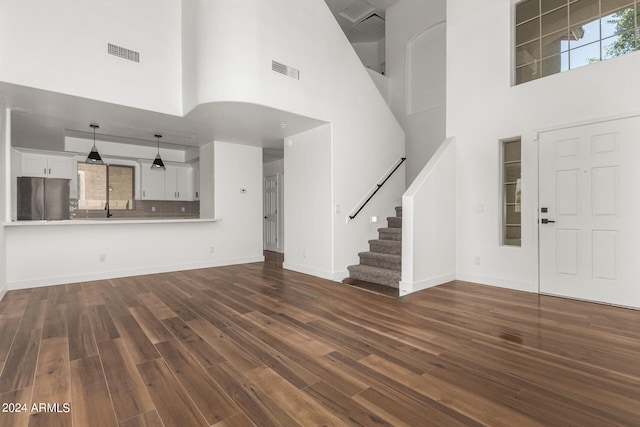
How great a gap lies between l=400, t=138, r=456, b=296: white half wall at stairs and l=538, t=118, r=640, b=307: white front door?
4.04ft

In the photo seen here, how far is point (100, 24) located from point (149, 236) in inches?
139

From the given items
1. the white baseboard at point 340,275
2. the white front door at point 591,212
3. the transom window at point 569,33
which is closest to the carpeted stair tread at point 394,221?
the white baseboard at point 340,275

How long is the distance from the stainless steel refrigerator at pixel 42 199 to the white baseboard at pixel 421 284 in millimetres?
6465

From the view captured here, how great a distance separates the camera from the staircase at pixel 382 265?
485 cm

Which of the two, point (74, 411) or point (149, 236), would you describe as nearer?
point (74, 411)

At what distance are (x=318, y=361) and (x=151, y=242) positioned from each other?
4876 millimetres

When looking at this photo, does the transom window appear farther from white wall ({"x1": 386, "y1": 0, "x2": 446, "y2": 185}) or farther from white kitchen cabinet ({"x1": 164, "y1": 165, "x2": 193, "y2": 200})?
white kitchen cabinet ({"x1": 164, "y1": 165, "x2": 193, "y2": 200})

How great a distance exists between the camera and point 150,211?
8.90 m

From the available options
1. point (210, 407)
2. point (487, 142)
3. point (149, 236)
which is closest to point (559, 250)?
point (487, 142)

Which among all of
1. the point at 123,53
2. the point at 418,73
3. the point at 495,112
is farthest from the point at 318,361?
the point at 418,73

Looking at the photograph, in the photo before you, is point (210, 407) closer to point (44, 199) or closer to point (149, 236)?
point (149, 236)

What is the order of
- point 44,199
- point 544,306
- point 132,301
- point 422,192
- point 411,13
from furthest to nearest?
point 411,13 → point 44,199 → point 422,192 → point 132,301 → point 544,306

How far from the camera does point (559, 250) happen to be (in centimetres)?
427

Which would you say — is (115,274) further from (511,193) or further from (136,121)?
(511,193)
